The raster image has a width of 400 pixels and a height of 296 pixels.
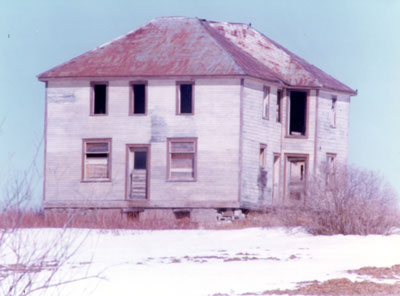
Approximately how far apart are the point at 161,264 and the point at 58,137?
66.1ft

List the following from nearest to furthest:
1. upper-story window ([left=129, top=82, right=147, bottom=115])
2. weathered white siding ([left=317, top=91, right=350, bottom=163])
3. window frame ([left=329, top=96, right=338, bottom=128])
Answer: upper-story window ([left=129, top=82, right=147, bottom=115])
weathered white siding ([left=317, top=91, right=350, bottom=163])
window frame ([left=329, top=96, right=338, bottom=128])

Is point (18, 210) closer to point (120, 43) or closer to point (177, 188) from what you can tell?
point (177, 188)

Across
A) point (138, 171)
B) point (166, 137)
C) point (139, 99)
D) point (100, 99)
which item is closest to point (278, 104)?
point (166, 137)

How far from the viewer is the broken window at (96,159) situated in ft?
137

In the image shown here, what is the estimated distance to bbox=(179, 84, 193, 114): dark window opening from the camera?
4169 cm

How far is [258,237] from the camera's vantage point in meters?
30.9

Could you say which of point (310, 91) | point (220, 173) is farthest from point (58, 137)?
point (310, 91)

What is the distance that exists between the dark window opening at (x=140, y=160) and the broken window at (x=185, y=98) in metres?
2.36

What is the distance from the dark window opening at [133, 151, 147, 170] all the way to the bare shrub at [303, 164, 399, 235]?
11.2m

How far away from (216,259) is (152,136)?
57.4 ft

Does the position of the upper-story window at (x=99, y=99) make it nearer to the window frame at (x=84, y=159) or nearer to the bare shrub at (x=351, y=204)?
the window frame at (x=84, y=159)

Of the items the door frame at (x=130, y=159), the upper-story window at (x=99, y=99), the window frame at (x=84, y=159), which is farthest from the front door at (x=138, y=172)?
the upper-story window at (x=99, y=99)

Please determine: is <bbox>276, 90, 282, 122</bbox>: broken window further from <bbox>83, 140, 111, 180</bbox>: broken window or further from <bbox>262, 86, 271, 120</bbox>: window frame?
<bbox>83, 140, 111, 180</bbox>: broken window

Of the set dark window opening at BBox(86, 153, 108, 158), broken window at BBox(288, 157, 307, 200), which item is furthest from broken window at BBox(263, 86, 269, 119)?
dark window opening at BBox(86, 153, 108, 158)
